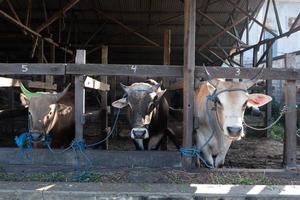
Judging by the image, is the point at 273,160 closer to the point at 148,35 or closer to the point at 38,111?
the point at 38,111

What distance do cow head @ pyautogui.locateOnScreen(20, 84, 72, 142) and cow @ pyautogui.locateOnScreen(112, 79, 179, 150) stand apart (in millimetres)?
967

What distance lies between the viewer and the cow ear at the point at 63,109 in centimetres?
695

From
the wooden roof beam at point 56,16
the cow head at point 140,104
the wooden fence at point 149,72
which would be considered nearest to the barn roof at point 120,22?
the wooden roof beam at point 56,16

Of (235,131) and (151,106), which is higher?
(151,106)

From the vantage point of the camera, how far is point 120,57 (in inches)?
698

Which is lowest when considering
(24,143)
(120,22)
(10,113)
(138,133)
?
(24,143)

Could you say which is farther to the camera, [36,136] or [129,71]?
[36,136]

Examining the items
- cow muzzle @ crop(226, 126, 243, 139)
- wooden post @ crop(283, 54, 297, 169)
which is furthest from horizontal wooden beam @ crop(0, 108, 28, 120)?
wooden post @ crop(283, 54, 297, 169)

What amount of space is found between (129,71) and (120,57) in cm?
1239

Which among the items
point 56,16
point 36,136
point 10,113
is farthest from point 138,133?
point 56,16

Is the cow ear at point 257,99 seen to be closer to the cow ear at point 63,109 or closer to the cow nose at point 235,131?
the cow nose at point 235,131

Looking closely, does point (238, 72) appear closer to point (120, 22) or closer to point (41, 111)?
point (41, 111)

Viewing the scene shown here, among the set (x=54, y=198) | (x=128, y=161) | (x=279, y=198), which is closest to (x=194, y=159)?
(x=128, y=161)

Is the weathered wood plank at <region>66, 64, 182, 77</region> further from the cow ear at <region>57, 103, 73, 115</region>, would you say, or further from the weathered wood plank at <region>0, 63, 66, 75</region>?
the cow ear at <region>57, 103, 73, 115</region>
